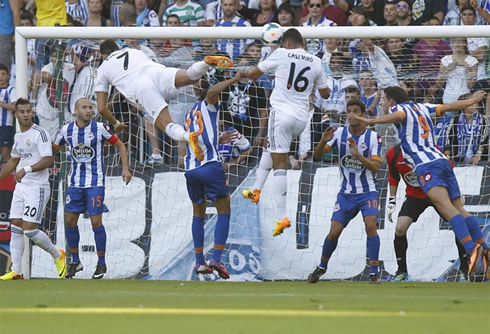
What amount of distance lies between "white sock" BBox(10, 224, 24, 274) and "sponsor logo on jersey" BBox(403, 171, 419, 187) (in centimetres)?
511

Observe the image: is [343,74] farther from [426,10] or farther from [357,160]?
[426,10]

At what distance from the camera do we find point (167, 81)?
10922 mm

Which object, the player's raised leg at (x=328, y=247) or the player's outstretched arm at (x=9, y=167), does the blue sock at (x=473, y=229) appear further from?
the player's outstretched arm at (x=9, y=167)

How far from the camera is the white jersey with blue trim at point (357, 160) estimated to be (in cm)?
1128

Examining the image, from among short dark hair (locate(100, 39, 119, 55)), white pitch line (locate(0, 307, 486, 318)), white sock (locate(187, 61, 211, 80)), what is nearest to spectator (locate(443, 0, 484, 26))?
white sock (locate(187, 61, 211, 80))

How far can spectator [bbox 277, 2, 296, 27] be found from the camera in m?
14.2

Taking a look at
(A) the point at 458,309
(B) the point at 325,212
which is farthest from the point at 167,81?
(A) the point at 458,309

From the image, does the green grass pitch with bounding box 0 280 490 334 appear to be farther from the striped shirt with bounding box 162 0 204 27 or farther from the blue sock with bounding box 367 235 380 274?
the striped shirt with bounding box 162 0 204 27

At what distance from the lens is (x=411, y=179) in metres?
11.7

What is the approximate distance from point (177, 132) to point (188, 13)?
5107 mm

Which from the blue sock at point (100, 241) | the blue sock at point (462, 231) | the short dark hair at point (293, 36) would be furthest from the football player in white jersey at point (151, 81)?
the blue sock at point (462, 231)

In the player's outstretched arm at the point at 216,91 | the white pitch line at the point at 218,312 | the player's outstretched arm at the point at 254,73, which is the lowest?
the white pitch line at the point at 218,312

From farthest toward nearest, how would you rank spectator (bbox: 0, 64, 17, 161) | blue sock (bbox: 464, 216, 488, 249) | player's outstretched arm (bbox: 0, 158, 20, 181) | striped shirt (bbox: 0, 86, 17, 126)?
striped shirt (bbox: 0, 86, 17, 126) → spectator (bbox: 0, 64, 17, 161) → player's outstretched arm (bbox: 0, 158, 20, 181) → blue sock (bbox: 464, 216, 488, 249)

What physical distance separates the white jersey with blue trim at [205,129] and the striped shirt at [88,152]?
1.50 meters
